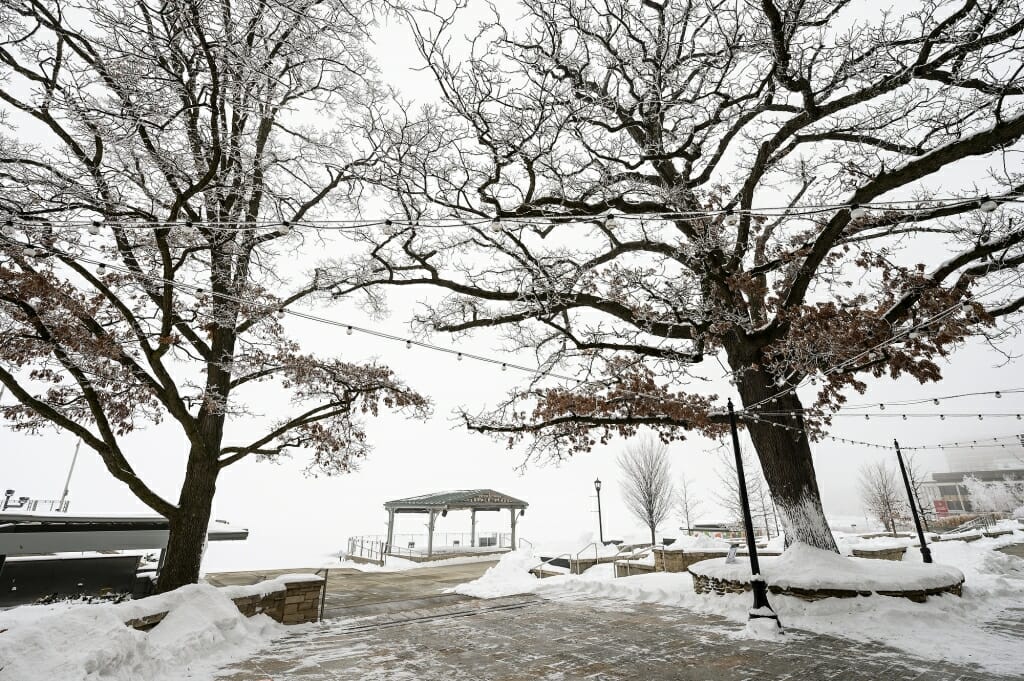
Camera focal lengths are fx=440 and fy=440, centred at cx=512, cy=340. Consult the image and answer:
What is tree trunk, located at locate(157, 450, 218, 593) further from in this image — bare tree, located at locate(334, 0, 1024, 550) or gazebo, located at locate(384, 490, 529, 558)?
gazebo, located at locate(384, 490, 529, 558)

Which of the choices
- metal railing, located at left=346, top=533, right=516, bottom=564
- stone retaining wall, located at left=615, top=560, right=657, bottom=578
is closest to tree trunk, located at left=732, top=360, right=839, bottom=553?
stone retaining wall, located at left=615, top=560, right=657, bottom=578

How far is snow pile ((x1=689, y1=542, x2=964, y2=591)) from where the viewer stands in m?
6.67

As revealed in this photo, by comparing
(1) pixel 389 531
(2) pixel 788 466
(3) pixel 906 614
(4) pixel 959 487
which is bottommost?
(1) pixel 389 531

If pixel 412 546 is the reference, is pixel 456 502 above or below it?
above

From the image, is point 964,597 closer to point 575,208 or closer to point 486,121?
point 575,208

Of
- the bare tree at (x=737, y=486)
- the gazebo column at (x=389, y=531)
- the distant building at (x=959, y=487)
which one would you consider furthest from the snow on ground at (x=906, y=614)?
the distant building at (x=959, y=487)

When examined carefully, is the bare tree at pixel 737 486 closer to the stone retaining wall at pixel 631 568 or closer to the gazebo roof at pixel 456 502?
the gazebo roof at pixel 456 502

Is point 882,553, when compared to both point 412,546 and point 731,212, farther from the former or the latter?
point 412,546

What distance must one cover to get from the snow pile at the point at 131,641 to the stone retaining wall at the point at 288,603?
40 centimetres

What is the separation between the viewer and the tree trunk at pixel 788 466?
793cm

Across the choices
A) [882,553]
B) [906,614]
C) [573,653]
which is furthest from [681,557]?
[573,653]

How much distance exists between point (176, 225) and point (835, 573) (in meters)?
10.3

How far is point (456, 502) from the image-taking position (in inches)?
914

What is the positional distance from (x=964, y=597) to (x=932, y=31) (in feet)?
28.8
